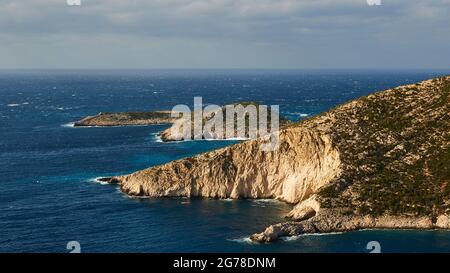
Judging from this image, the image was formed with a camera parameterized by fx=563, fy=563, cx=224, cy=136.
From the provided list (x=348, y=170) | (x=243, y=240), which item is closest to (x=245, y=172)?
(x=348, y=170)

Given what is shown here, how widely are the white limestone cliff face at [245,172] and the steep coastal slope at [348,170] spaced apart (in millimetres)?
149

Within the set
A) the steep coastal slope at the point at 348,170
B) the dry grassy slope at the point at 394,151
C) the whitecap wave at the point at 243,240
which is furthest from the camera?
the dry grassy slope at the point at 394,151

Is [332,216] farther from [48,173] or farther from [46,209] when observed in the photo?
[48,173]

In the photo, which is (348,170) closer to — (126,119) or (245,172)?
(245,172)

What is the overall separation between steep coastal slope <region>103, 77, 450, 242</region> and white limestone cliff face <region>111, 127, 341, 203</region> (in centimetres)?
15

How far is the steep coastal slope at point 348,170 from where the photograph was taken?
222 feet

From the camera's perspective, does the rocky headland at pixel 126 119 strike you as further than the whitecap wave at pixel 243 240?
Yes

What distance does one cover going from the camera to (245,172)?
275ft

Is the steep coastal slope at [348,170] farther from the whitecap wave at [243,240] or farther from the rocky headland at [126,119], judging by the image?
the rocky headland at [126,119]

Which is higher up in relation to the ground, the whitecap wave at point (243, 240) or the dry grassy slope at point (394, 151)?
the dry grassy slope at point (394, 151)

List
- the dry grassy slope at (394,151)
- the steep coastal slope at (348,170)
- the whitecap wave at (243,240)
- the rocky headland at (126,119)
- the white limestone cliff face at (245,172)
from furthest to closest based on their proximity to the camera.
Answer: the rocky headland at (126,119), the white limestone cliff face at (245,172), the dry grassy slope at (394,151), the steep coastal slope at (348,170), the whitecap wave at (243,240)

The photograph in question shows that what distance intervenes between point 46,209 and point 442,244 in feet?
167

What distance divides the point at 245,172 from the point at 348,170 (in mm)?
16171

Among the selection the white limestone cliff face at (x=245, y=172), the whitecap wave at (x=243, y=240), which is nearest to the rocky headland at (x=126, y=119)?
the white limestone cliff face at (x=245, y=172)
